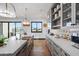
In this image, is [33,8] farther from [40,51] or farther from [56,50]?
[56,50]

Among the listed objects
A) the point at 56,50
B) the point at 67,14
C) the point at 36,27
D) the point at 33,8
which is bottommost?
the point at 56,50

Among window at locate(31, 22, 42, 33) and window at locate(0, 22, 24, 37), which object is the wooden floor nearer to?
window at locate(31, 22, 42, 33)

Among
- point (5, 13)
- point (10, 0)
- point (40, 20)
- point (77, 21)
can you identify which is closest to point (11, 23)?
point (40, 20)

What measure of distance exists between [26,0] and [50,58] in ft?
2.52

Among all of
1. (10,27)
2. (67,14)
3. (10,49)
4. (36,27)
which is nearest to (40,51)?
(67,14)

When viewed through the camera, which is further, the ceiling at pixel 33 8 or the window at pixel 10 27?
the window at pixel 10 27

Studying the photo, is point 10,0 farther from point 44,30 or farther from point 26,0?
point 44,30

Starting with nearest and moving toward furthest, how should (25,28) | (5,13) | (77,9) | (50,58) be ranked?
1. (50,58)
2. (77,9)
3. (5,13)
4. (25,28)

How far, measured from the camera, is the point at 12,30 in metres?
13.8

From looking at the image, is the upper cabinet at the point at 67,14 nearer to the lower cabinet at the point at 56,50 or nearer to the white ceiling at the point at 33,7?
the lower cabinet at the point at 56,50

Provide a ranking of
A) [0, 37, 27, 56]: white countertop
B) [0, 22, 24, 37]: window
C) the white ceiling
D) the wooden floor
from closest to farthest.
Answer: [0, 37, 27, 56]: white countertop < the wooden floor < the white ceiling < [0, 22, 24, 37]: window

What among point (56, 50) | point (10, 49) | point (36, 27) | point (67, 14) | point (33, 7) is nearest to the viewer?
point (10, 49)

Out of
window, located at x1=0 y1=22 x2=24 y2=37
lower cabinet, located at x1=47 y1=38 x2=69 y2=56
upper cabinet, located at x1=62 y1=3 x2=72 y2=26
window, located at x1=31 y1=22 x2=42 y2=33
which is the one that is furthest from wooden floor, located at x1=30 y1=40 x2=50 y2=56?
window, located at x1=0 y1=22 x2=24 y2=37

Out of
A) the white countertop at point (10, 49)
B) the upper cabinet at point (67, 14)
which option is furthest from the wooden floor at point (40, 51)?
the white countertop at point (10, 49)
